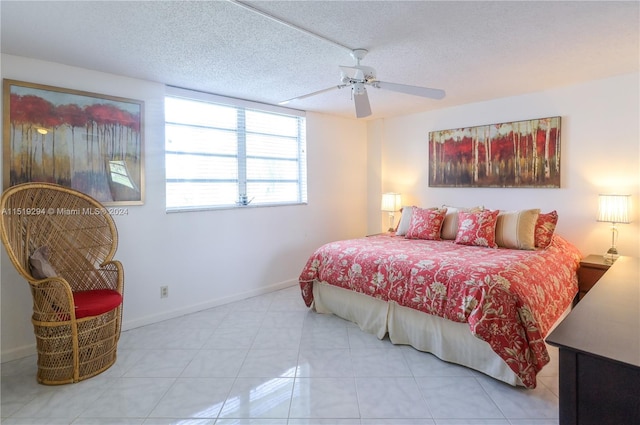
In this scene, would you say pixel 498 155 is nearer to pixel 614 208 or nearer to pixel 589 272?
pixel 614 208

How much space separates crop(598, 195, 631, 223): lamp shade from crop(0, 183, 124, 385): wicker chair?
4.17 meters

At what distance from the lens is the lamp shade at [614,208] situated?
2.96 m

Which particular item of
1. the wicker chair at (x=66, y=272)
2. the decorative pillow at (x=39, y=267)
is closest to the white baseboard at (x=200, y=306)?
the wicker chair at (x=66, y=272)

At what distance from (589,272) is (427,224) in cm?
146

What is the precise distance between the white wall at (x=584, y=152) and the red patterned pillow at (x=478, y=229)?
751mm

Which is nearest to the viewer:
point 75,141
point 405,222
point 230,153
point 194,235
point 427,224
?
point 75,141

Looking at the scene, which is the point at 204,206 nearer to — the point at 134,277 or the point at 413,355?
the point at 134,277

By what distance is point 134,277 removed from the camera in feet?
10.2

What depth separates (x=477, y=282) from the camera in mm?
2221

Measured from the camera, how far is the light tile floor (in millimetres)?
1880

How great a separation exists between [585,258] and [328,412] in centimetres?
289

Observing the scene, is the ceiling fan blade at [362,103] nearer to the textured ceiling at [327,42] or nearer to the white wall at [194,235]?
the textured ceiling at [327,42]

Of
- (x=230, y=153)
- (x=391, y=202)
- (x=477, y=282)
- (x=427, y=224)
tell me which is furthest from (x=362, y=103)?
(x=391, y=202)

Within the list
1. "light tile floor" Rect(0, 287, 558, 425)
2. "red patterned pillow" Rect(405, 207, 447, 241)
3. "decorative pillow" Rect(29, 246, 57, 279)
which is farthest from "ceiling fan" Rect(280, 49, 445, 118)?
"decorative pillow" Rect(29, 246, 57, 279)
